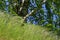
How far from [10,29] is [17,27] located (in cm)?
36

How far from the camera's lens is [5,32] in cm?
491

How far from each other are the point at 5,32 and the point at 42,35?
1287 millimetres

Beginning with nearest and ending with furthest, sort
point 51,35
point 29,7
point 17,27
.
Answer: point 17,27 → point 51,35 → point 29,7

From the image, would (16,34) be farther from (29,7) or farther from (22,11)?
(29,7)

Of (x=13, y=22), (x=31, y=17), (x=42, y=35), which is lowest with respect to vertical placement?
(x=31, y=17)

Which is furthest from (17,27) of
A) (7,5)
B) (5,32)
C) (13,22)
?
(7,5)

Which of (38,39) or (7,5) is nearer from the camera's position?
(38,39)

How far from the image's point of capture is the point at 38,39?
5590 millimetres

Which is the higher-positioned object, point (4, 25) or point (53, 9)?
point (4, 25)

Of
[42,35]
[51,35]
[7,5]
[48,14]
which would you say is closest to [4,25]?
[42,35]

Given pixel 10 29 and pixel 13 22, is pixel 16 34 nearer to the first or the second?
pixel 10 29

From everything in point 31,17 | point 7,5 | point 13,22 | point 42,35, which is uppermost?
point 13,22

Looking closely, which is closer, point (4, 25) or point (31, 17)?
point (4, 25)

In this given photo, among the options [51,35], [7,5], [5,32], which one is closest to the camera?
[5,32]
